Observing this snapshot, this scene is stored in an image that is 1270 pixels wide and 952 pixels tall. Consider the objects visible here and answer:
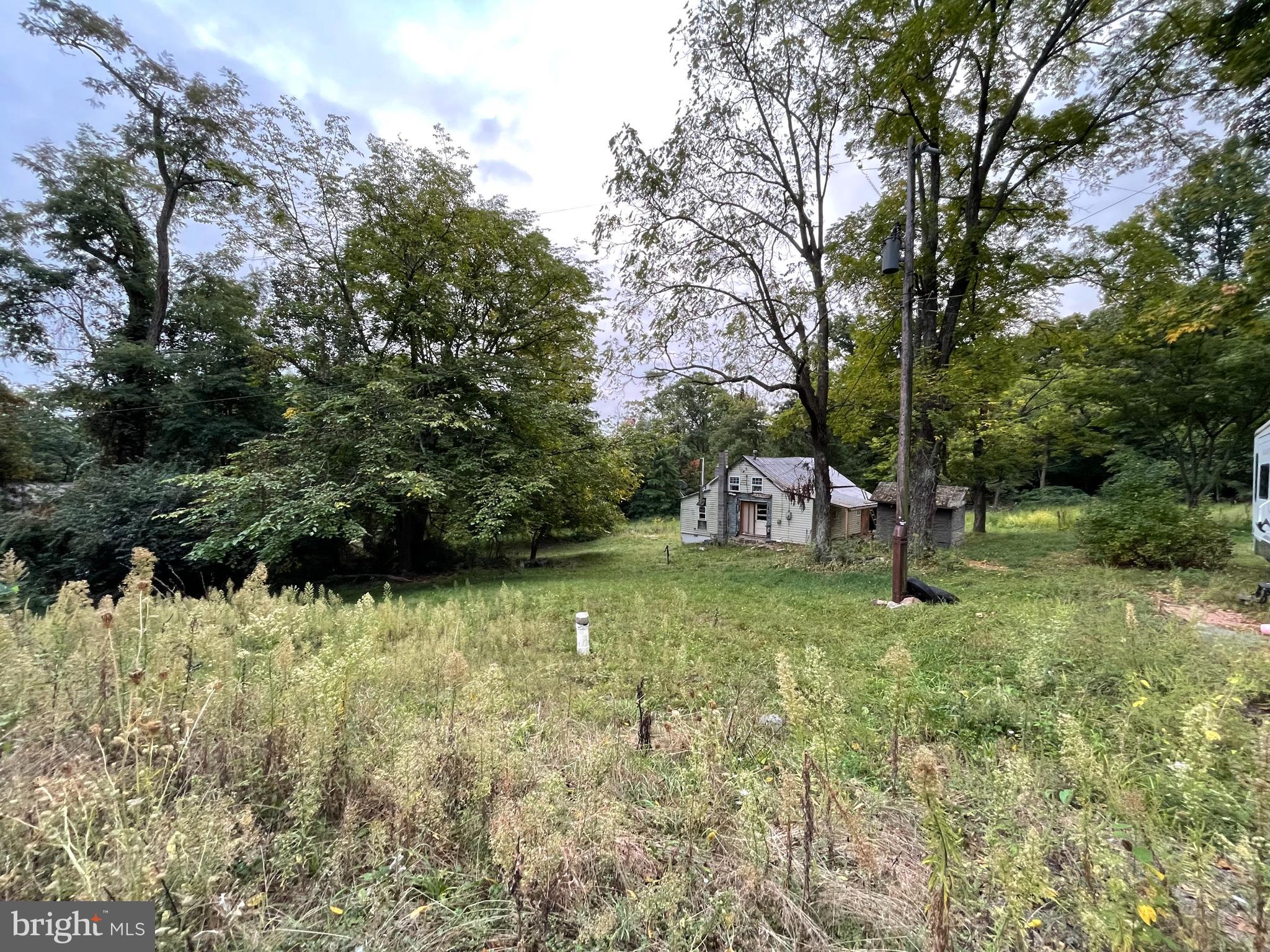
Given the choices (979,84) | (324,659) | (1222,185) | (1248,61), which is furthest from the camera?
(979,84)

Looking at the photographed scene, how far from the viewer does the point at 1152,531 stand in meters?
10.2

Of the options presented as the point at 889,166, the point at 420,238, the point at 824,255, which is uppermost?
the point at 889,166

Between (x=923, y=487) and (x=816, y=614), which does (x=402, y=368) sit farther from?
(x=923, y=487)

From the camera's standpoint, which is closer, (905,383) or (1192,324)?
(1192,324)

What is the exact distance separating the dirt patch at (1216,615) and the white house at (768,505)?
46.9 ft

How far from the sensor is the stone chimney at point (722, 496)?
919 inches

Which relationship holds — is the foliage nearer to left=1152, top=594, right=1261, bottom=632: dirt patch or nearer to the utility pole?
the utility pole

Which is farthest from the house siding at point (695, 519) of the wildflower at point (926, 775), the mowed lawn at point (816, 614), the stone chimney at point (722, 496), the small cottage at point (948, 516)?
the wildflower at point (926, 775)

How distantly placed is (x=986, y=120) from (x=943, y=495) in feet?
40.7

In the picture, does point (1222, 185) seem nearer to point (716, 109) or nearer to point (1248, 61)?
point (1248, 61)

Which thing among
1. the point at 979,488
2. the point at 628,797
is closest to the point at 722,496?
the point at 979,488

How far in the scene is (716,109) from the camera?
11.9m

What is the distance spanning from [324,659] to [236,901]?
5.10ft

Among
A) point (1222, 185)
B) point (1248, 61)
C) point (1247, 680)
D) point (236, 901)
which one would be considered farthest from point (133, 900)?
point (1222, 185)
